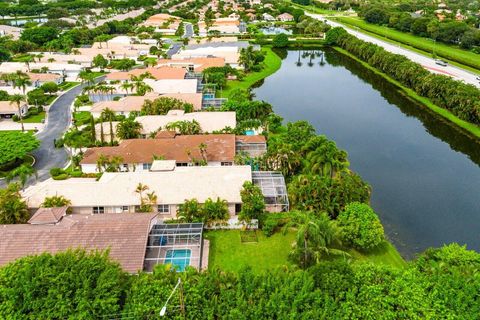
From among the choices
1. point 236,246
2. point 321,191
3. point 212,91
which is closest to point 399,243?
point 321,191

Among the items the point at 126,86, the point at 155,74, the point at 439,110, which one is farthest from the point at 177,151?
the point at 439,110

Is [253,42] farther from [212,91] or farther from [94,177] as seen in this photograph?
[94,177]

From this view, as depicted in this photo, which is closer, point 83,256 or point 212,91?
point 83,256

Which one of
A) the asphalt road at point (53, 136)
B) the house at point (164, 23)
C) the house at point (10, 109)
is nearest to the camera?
the asphalt road at point (53, 136)

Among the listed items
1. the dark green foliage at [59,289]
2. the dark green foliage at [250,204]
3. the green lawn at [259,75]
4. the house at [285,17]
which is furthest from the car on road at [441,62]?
the dark green foliage at [59,289]

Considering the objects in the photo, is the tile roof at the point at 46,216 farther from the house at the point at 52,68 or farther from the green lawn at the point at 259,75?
the house at the point at 52,68

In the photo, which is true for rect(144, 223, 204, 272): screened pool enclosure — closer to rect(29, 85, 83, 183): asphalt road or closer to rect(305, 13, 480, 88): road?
rect(29, 85, 83, 183): asphalt road

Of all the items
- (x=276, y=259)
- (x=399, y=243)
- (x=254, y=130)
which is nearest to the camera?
(x=276, y=259)

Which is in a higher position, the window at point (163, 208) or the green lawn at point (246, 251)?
the window at point (163, 208)

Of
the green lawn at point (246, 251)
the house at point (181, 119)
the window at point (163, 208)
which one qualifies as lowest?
the green lawn at point (246, 251)
